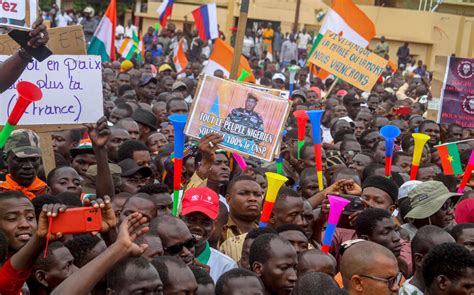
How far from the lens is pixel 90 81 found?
7777mm

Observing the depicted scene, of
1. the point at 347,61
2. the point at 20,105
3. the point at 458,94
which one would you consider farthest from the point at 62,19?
the point at 20,105

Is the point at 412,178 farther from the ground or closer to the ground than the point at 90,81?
closer to the ground

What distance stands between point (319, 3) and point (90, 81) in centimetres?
2834

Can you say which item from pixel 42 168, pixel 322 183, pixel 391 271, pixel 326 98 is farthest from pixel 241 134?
pixel 326 98

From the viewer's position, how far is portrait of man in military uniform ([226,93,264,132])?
772cm

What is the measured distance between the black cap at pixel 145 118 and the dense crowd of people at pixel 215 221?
0.01 meters

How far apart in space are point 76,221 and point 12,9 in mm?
3788

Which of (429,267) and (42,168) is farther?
(42,168)

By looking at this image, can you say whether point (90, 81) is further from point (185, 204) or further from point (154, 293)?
point (154, 293)

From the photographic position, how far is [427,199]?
7160 millimetres

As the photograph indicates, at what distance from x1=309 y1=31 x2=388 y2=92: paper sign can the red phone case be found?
958 centimetres

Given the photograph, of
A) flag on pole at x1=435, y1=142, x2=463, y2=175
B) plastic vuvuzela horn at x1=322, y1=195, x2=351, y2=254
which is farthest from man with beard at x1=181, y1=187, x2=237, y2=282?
flag on pole at x1=435, y1=142, x2=463, y2=175

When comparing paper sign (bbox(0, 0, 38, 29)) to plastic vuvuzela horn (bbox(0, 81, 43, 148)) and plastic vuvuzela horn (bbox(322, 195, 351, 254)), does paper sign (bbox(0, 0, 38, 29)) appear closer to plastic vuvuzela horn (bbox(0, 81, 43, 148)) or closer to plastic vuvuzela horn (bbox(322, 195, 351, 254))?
plastic vuvuzela horn (bbox(0, 81, 43, 148))

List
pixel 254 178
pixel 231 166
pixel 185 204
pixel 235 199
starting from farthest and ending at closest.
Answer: pixel 231 166 → pixel 254 178 → pixel 235 199 → pixel 185 204
